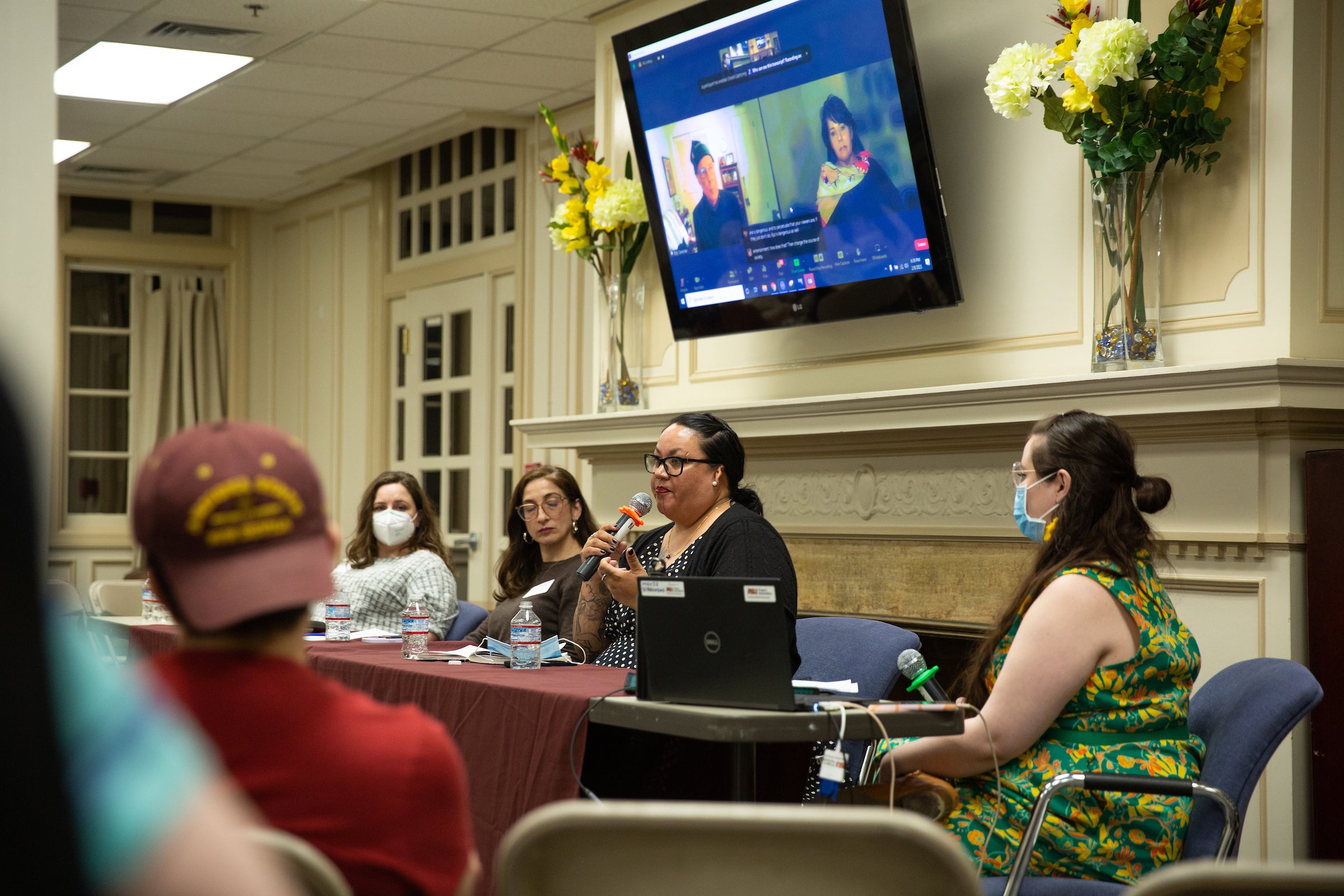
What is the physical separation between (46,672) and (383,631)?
351cm

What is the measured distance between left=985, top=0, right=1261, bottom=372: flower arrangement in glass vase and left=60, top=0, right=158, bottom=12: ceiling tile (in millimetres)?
3311

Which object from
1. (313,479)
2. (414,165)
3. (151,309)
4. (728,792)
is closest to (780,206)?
(728,792)

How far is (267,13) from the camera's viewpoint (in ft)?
16.8

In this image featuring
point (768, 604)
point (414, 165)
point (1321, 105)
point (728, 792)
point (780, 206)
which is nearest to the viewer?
point (768, 604)

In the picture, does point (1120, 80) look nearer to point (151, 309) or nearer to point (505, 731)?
point (505, 731)

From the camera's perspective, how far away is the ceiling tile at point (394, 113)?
6336 millimetres

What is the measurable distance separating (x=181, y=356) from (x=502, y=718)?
671 cm

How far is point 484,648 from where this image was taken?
3.33 m

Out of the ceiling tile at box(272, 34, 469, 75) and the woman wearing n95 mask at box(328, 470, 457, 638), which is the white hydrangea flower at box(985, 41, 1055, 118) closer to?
Answer: the woman wearing n95 mask at box(328, 470, 457, 638)

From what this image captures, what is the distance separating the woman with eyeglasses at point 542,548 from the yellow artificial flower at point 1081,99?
1.71m

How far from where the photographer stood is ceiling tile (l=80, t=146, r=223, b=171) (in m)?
7.27

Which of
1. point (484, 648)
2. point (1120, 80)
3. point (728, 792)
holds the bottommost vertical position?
point (728, 792)

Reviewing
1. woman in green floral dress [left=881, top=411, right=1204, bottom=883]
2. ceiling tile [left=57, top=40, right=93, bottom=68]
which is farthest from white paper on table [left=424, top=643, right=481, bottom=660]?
ceiling tile [left=57, top=40, right=93, bottom=68]

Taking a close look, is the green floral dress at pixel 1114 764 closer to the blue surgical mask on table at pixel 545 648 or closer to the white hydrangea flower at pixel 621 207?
the blue surgical mask on table at pixel 545 648
